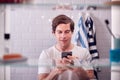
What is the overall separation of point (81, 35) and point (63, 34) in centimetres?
23

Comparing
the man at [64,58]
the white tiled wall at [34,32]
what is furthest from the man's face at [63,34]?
the white tiled wall at [34,32]

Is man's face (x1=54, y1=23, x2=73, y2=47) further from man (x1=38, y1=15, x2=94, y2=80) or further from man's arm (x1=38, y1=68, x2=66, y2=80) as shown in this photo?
man's arm (x1=38, y1=68, x2=66, y2=80)

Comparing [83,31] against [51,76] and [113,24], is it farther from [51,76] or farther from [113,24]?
[113,24]

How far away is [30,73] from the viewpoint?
139 cm

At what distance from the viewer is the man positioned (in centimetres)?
94

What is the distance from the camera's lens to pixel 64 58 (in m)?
0.98

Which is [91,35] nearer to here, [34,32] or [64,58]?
[34,32]

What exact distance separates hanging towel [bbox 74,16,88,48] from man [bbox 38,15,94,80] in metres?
0.08

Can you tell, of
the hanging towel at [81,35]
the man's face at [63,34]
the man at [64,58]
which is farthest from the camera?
the hanging towel at [81,35]

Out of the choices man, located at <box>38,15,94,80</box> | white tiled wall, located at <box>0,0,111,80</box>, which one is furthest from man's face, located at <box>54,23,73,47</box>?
white tiled wall, located at <box>0,0,111,80</box>

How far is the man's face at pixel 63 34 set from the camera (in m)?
1.18

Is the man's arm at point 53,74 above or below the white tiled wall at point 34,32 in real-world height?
below

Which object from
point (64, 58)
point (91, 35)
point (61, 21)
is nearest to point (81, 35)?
point (91, 35)

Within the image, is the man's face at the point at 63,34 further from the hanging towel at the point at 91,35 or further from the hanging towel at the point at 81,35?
the hanging towel at the point at 91,35
